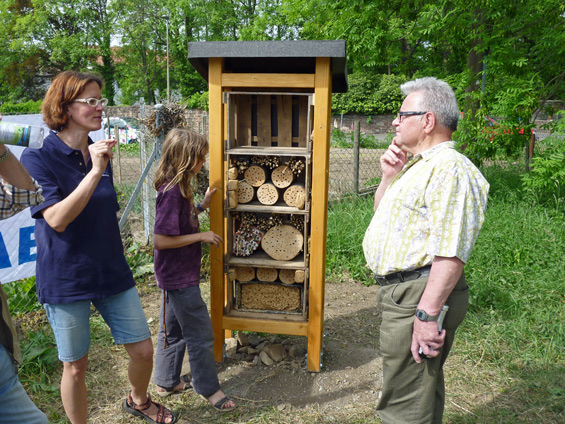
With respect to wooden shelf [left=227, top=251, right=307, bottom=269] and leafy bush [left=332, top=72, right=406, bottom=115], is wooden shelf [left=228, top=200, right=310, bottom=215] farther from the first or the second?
leafy bush [left=332, top=72, right=406, bottom=115]

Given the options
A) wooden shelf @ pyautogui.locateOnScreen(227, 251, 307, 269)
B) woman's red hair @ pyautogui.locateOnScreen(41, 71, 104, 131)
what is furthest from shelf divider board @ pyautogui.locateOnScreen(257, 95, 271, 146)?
woman's red hair @ pyautogui.locateOnScreen(41, 71, 104, 131)

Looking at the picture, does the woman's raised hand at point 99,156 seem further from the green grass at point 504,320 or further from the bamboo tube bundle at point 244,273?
the green grass at point 504,320

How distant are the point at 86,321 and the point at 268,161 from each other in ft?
5.81

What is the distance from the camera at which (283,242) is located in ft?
11.7

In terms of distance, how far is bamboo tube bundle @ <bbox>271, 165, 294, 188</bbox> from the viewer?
3.53m

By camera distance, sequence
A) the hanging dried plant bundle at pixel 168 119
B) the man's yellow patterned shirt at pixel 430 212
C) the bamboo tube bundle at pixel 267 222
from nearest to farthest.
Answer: the man's yellow patterned shirt at pixel 430 212 < the bamboo tube bundle at pixel 267 222 < the hanging dried plant bundle at pixel 168 119

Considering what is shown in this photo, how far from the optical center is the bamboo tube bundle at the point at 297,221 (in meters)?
3.62

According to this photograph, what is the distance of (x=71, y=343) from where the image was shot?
2.33 m

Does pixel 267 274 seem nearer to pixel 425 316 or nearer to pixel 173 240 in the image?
pixel 173 240

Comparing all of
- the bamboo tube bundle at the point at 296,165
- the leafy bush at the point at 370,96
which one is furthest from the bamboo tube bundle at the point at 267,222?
the leafy bush at the point at 370,96

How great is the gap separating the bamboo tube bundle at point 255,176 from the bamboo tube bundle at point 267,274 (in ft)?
2.19

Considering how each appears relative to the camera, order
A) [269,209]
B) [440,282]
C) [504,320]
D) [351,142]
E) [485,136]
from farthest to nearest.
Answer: [351,142] → [485,136] → [504,320] → [269,209] → [440,282]

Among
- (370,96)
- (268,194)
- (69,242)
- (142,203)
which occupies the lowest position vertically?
(142,203)

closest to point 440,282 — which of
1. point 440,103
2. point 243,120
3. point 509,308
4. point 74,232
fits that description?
point 440,103
